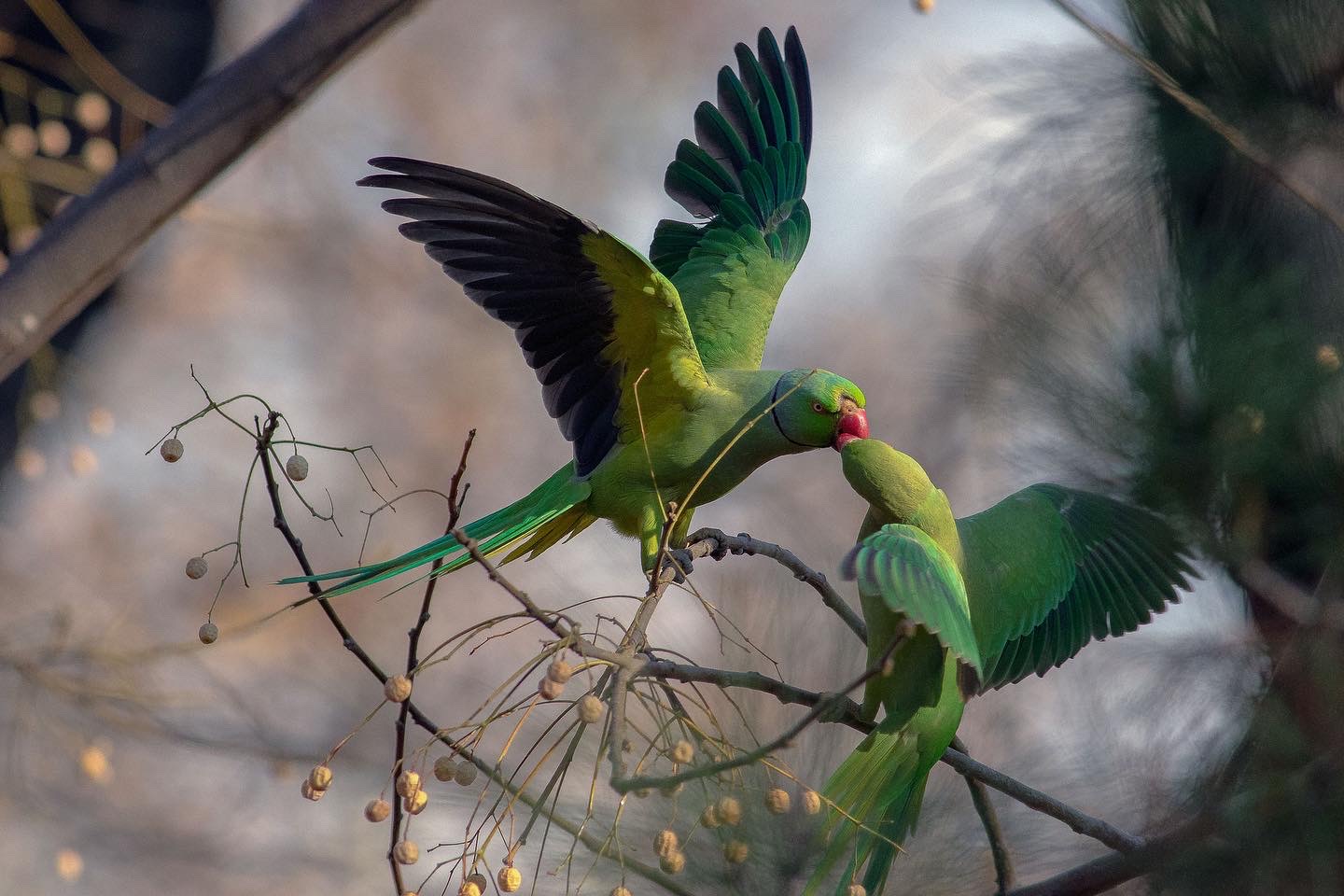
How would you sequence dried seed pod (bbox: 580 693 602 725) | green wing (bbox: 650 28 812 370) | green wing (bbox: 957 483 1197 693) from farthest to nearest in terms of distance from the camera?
green wing (bbox: 650 28 812 370)
green wing (bbox: 957 483 1197 693)
dried seed pod (bbox: 580 693 602 725)

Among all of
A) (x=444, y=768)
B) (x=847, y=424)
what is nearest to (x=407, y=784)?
(x=444, y=768)

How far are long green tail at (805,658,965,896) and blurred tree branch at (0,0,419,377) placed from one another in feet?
3.52

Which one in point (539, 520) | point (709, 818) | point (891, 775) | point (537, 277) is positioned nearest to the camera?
point (709, 818)

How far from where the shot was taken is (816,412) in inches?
79.8

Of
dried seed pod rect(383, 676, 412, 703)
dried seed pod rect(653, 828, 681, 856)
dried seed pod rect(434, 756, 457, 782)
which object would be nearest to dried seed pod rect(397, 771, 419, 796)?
dried seed pod rect(434, 756, 457, 782)

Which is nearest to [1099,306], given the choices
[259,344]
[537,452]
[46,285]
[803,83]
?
[803,83]

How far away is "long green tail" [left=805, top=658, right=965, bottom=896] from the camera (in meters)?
1.51

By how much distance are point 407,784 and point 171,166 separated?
0.86 metres

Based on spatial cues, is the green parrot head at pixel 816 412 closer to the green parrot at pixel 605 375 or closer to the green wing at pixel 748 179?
the green parrot at pixel 605 375

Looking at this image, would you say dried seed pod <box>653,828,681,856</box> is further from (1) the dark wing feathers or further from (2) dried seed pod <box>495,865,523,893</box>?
(1) the dark wing feathers

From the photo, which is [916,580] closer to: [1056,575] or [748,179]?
[1056,575]

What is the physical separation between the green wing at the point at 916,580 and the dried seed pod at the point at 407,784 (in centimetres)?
43

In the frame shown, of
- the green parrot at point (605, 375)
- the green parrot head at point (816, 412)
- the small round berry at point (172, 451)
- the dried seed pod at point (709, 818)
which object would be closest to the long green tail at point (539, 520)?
the green parrot at point (605, 375)

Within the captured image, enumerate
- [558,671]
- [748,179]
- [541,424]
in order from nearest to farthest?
[558,671] < [748,179] < [541,424]
